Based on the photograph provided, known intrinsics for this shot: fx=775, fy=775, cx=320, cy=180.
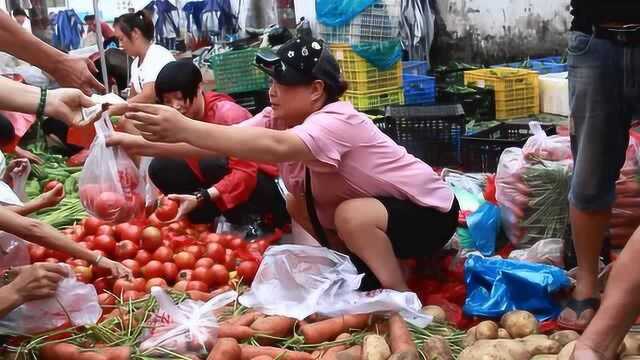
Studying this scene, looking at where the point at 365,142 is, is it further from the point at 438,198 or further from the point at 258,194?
the point at 258,194

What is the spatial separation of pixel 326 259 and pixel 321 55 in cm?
77

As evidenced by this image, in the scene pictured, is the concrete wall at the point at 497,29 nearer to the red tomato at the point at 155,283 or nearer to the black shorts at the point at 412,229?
the black shorts at the point at 412,229

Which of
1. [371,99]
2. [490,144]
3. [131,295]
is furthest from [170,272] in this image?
[371,99]

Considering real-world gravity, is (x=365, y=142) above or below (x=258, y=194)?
above

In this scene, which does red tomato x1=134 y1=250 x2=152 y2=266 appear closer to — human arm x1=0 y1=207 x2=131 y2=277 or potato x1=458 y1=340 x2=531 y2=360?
human arm x1=0 y1=207 x2=131 y2=277

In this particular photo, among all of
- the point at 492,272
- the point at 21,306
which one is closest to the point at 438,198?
the point at 492,272

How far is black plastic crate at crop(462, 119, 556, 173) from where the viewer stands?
4250 millimetres

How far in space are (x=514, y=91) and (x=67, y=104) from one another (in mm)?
3797

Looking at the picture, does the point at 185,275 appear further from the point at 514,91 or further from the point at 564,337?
the point at 514,91

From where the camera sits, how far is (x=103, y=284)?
3.08 metres

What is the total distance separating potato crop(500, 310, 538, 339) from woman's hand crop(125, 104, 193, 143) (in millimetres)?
1291

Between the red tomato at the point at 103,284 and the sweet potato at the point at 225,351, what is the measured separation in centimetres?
78

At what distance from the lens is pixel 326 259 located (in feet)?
9.55

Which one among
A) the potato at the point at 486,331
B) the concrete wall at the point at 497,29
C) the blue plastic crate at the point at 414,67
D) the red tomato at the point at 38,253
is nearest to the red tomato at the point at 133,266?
the red tomato at the point at 38,253
